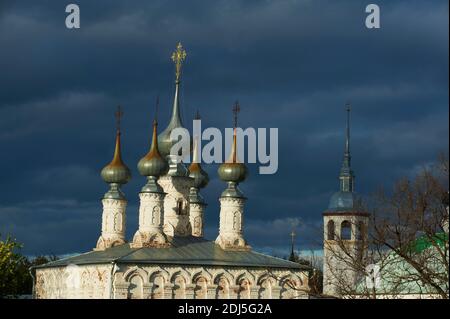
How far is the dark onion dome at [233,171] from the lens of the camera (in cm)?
6203

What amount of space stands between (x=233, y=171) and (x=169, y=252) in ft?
19.8

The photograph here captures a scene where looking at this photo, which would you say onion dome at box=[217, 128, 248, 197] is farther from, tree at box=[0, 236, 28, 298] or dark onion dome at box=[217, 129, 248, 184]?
tree at box=[0, 236, 28, 298]

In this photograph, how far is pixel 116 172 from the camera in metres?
62.0

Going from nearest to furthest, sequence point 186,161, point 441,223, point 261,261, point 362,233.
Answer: point 441,223 → point 362,233 → point 261,261 → point 186,161

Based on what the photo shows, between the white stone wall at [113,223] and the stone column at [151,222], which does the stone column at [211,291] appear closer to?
the stone column at [151,222]

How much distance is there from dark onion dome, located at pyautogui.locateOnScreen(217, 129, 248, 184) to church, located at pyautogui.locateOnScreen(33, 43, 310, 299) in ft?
0.16

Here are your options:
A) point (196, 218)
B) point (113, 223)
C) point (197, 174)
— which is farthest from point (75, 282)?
point (197, 174)

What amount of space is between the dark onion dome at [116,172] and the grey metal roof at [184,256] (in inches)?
144

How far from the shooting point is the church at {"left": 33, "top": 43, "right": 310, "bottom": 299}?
186ft

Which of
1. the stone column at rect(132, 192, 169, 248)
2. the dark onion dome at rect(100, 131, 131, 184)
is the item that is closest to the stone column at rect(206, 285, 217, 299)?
→ the stone column at rect(132, 192, 169, 248)

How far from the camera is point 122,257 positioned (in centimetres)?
5628
